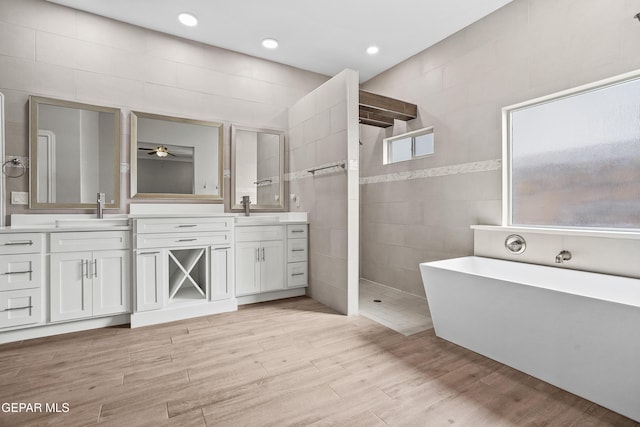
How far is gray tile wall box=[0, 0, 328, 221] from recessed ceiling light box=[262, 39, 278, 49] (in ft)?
1.01

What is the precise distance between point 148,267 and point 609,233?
3491 mm

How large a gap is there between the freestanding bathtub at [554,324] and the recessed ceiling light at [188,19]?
10.2 ft

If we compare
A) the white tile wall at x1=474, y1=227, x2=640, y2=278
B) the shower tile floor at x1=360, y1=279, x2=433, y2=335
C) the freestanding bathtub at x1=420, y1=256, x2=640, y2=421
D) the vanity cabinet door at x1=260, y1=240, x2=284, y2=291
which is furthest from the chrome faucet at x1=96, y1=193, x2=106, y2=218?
the white tile wall at x1=474, y1=227, x2=640, y2=278

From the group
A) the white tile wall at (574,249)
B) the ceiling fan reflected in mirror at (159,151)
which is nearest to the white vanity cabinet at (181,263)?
the ceiling fan reflected in mirror at (159,151)

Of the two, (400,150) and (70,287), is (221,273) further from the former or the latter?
(400,150)

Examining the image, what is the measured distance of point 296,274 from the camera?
137 inches

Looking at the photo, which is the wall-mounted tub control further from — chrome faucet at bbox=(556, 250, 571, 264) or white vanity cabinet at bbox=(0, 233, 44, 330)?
white vanity cabinet at bbox=(0, 233, 44, 330)

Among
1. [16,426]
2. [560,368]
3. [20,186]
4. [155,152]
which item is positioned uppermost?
[155,152]

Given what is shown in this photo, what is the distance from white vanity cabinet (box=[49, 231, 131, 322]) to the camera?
2383mm

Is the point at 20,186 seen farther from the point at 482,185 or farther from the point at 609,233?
the point at 609,233

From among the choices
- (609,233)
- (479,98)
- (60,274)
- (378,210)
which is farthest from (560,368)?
(60,274)

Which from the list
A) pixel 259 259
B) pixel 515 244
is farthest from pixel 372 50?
pixel 259 259

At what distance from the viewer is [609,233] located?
2107mm

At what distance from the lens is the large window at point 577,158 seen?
2.16m
